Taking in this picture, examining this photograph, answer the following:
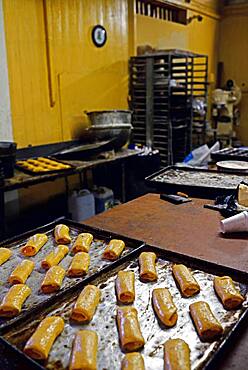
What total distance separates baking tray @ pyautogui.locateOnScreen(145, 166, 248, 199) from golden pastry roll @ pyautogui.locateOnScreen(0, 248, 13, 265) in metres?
1.11

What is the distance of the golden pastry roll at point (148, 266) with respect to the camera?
1.17 metres

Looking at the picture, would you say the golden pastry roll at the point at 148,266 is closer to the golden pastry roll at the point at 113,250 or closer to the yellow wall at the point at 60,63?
the golden pastry roll at the point at 113,250

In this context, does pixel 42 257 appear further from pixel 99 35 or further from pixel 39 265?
pixel 99 35

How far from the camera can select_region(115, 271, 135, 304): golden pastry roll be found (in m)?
1.07

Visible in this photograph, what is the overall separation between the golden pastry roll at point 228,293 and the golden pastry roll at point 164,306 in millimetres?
142

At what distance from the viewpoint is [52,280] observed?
1.14 meters

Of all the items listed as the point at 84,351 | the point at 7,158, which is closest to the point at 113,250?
→ the point at 84,351

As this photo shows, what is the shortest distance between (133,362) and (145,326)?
0.16 metres

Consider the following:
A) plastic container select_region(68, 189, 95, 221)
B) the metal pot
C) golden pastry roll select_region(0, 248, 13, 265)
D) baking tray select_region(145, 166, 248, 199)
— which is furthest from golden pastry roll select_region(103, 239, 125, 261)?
the metal pot

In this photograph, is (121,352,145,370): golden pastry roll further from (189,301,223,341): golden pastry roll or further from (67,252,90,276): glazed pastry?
(67,252,90,276): glazed pastry

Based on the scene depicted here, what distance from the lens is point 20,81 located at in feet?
11.1

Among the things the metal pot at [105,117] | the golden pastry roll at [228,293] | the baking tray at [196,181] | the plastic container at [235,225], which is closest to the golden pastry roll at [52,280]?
the golden pastry roll at [228,293]

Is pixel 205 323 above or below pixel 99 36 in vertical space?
below

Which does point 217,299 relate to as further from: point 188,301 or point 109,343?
point 109,343
